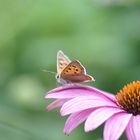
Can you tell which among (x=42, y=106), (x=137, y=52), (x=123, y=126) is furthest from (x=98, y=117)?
(x=137, y=52)

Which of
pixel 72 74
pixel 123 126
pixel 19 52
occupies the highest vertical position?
pixel 19 52

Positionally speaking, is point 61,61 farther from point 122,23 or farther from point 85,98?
point 122,23

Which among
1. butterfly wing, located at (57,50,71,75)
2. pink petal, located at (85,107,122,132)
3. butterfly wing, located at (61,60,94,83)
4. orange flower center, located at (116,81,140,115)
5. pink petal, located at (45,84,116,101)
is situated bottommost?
pink petal, located at (85,107,122,132)

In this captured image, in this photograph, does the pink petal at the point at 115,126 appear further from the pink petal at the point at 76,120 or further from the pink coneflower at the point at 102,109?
the pink petal at the point at 76,120

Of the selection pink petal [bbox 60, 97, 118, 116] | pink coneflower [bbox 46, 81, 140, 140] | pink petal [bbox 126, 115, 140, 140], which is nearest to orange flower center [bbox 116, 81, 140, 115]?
pink coneflower [bbox 46, 81, 140, 140]

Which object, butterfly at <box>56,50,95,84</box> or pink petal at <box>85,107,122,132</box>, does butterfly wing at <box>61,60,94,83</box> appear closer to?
butterfly at <box>56,50,95,84</box>

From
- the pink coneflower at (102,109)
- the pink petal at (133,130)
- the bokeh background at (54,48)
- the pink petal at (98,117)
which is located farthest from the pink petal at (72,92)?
the bokeh background at (54,48)
